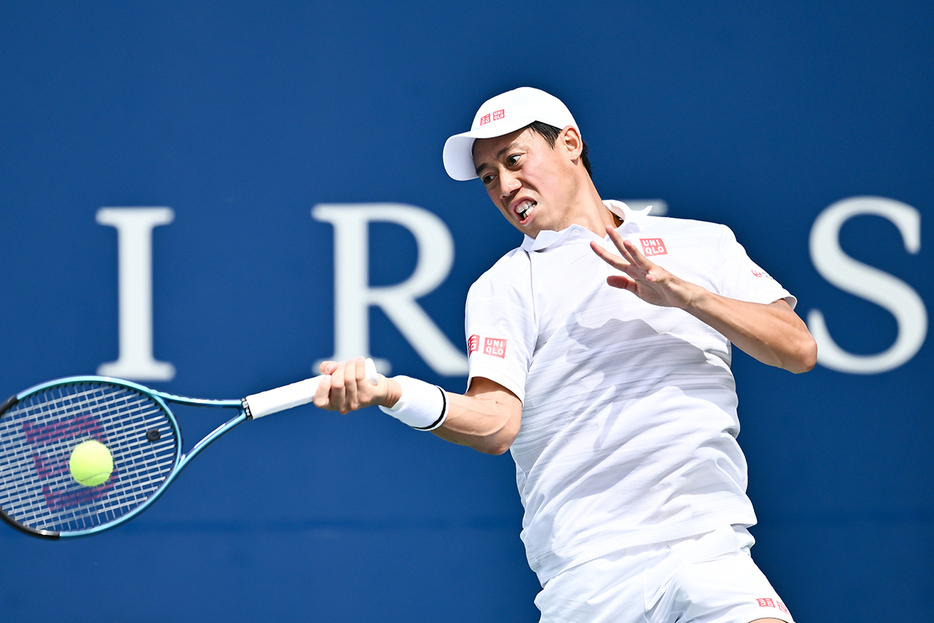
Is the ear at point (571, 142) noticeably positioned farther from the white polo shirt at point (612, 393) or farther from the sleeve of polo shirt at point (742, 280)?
the sleeve of polo shirt at point (742, 280)

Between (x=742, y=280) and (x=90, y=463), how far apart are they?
1385 mm

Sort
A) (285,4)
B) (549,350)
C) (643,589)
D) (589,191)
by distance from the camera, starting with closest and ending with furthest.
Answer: (643,589)
(549,350)
(589,191)
(285,4)

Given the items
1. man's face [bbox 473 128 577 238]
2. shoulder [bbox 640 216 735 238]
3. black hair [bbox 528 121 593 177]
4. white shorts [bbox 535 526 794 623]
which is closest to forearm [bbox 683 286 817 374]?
shoulder [bbox 640 216 735 238]

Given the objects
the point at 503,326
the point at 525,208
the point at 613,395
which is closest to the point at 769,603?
the point at 613,395

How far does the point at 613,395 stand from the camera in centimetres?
183

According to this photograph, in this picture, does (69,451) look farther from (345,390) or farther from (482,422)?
(482,422)

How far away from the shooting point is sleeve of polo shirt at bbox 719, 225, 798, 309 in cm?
189

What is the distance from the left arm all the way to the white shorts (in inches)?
13.9

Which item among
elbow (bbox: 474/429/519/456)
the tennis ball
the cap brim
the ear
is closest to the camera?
elbow (bbox: 474/429/519/456)

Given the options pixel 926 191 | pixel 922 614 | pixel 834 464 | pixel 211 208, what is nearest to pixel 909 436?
pixel 834 464

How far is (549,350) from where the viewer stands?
74.2 inches

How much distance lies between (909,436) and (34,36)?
327 cm

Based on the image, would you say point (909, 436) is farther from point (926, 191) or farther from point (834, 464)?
point (926, 191)

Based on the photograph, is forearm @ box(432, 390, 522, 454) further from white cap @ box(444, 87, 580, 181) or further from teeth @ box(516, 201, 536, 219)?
white cap @ box(444, 87, 580, 181)
